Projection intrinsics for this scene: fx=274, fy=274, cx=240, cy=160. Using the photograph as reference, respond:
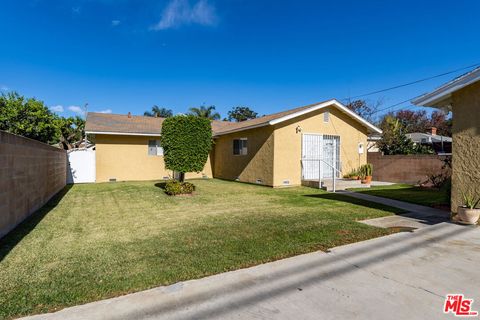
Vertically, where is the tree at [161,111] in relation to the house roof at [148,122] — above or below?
above

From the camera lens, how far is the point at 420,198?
395 inches

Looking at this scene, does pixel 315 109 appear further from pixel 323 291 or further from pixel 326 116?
pixel 323 291

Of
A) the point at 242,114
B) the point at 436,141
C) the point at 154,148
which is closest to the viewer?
the point at 154,148

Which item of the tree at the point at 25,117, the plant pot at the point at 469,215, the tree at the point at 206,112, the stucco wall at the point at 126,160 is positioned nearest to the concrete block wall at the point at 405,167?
the plant pot at the point at 469,215

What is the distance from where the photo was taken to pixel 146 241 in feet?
16.5

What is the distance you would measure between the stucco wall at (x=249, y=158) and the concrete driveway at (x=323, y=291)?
30.6 ft

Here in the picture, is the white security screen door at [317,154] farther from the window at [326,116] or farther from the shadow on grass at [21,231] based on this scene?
the shadow on grass at [21,231]

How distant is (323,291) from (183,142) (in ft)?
28.0

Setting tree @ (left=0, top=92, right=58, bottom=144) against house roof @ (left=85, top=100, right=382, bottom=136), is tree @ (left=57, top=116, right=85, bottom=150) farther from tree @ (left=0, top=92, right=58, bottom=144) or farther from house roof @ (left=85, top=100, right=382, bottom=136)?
house roof @ (left=85, top=100, right=382, bottom=136)

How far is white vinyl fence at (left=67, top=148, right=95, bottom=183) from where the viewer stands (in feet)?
50.8

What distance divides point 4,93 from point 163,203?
17748 millimetres

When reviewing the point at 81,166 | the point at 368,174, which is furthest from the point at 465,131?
the point at 81,166

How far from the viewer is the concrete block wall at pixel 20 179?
16.9ft

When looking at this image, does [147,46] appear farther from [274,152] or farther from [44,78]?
[274,152]
